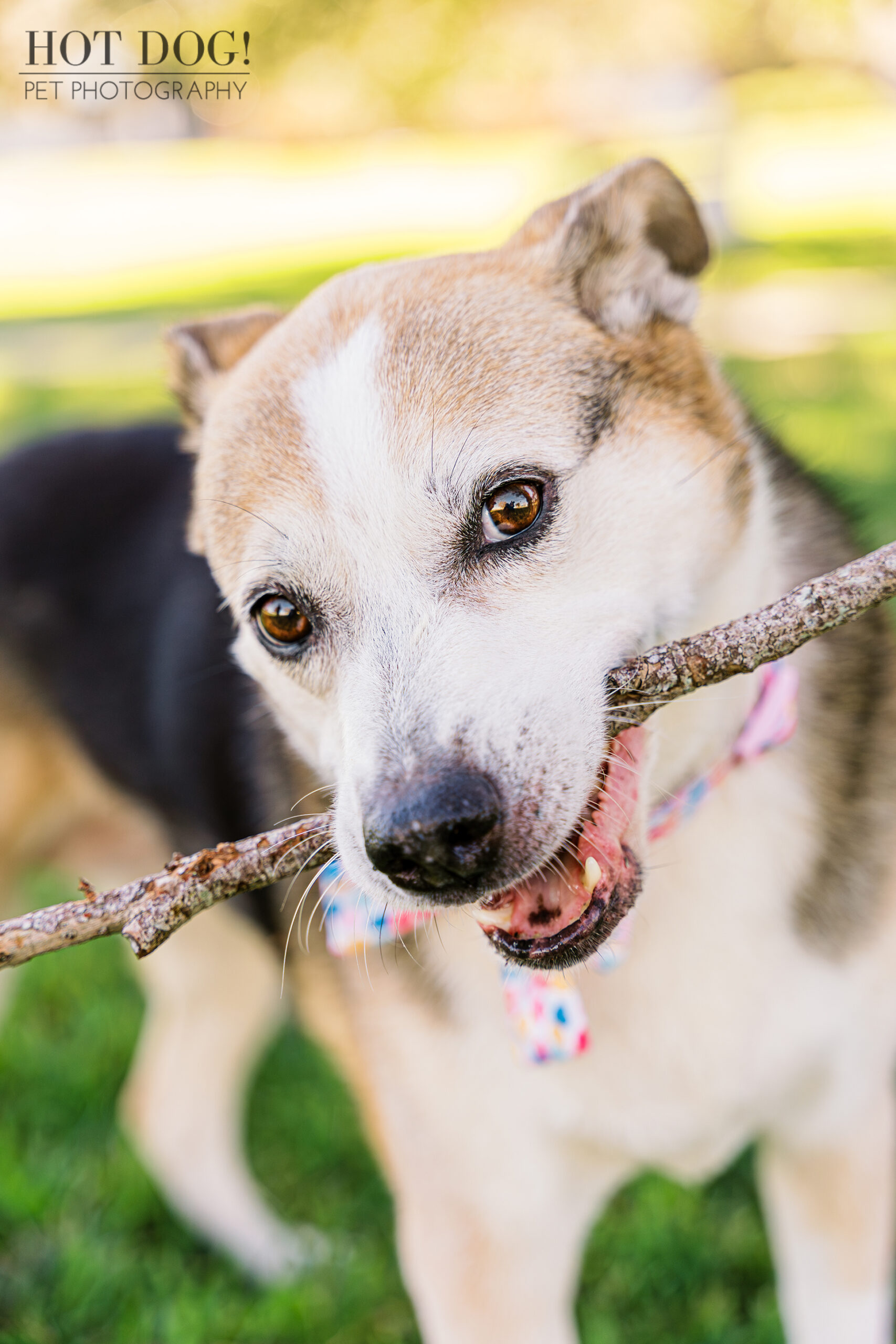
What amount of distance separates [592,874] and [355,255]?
1580 cm

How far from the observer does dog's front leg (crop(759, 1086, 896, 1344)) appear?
8.08 ft

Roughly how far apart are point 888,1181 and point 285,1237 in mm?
1578

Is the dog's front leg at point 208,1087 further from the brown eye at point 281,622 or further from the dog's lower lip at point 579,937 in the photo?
the dog's lower lip at point 579,937

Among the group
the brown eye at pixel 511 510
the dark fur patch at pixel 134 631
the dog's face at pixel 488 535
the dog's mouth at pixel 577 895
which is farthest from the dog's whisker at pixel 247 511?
the dog's mouth at pixel 577 895

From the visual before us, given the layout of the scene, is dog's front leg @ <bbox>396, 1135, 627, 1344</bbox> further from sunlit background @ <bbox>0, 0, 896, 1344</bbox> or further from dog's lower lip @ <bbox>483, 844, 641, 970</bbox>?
sunlit background @ <bbox>0, 0, 896, 1344</bbox>

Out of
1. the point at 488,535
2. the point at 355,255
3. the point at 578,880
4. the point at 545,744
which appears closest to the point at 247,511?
the point at 488,535

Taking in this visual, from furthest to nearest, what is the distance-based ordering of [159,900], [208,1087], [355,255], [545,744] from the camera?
[355,255], [208,1087], [545,744], [159,900]

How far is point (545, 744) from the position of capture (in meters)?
1.72

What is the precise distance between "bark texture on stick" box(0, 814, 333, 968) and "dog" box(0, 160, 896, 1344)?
0.13 metres

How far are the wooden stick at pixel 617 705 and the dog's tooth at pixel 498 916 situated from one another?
0.25 meters

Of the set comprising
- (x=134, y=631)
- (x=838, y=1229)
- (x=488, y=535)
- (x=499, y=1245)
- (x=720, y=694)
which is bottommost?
(x=838, y=1229)

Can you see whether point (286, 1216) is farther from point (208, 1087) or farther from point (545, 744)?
point (545, 744)

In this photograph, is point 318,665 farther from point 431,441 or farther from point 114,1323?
point 114,1323

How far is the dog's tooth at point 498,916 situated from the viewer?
181 cm
